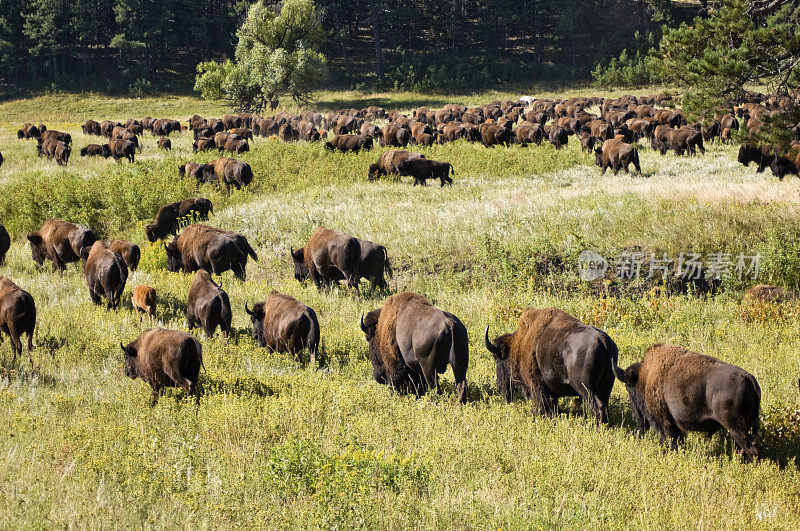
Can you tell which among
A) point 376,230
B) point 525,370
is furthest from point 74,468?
point 376,230

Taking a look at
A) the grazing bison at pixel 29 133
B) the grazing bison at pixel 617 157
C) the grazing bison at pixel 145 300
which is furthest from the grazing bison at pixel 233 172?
the grazing bison at pixel 29 133

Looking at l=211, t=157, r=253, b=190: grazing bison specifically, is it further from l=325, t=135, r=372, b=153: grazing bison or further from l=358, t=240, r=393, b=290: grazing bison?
l=358, t=240, r=393, b=290: grazing bison

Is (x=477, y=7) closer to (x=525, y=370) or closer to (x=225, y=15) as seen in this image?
(x=225, y=15)

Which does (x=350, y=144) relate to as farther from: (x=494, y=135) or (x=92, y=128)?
(x=92, y=128)

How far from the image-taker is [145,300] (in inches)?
402

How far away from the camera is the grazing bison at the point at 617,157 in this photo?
20.7m

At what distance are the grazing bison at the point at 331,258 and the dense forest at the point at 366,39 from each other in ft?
183

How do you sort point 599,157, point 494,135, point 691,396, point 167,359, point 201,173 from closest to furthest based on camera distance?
point 691,396 → point 167,359 → point 201,173 → point 599,157 → point 494,135

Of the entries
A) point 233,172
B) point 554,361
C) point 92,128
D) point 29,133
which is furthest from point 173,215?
point 29,133

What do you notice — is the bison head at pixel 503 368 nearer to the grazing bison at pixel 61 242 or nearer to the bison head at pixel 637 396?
the bison head at pixel 637 396

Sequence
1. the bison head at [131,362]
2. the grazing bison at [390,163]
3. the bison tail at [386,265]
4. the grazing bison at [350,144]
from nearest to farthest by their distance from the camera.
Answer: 1. the bison head at [131,362]
2. the bison tail at [386,265]
3. the grazing bison at [390,163]
4. the grazing bison at [350,144]

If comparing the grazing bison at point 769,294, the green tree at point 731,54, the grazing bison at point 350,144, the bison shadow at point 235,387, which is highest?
the green tree at point 731,54

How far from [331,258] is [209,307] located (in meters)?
3.09

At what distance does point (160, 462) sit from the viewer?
17.2 ft
